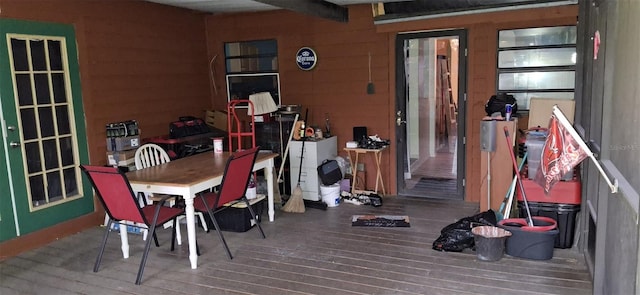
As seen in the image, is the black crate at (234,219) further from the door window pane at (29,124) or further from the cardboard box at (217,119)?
the cardboard box at (217,119)

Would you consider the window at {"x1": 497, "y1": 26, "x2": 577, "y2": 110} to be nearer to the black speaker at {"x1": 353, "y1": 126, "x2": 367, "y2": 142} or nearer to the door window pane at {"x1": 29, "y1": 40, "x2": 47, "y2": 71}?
the black speaker at {"x1": 353, "y1": 126, "x2": 367, "y2": 142}

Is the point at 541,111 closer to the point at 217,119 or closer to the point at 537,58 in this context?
the point at 537,58

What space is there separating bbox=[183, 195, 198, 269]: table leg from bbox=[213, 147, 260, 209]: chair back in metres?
0.28

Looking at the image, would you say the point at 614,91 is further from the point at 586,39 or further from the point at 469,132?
the point at 469,132

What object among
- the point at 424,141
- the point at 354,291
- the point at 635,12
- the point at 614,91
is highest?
the point at 635,12

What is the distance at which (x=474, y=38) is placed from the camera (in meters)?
5.18

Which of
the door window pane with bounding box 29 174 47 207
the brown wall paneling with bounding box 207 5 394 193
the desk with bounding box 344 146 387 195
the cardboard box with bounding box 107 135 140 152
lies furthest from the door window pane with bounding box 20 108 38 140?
the desk with bounding box 344 146 387 195

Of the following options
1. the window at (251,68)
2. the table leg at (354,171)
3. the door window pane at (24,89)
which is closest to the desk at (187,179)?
the door window pane at (24,89)

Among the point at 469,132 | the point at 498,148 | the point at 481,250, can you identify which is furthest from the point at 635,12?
the point at 469,132

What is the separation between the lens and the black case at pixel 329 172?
5445 mm

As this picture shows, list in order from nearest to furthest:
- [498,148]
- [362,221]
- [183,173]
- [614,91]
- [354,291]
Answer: [614,91]
[354,291]
[183,173]
[498,148]
[362,221]

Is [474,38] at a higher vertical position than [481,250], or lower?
higher

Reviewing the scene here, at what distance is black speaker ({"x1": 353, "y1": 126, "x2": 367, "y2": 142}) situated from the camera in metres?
5.85

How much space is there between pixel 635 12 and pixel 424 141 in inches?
167
